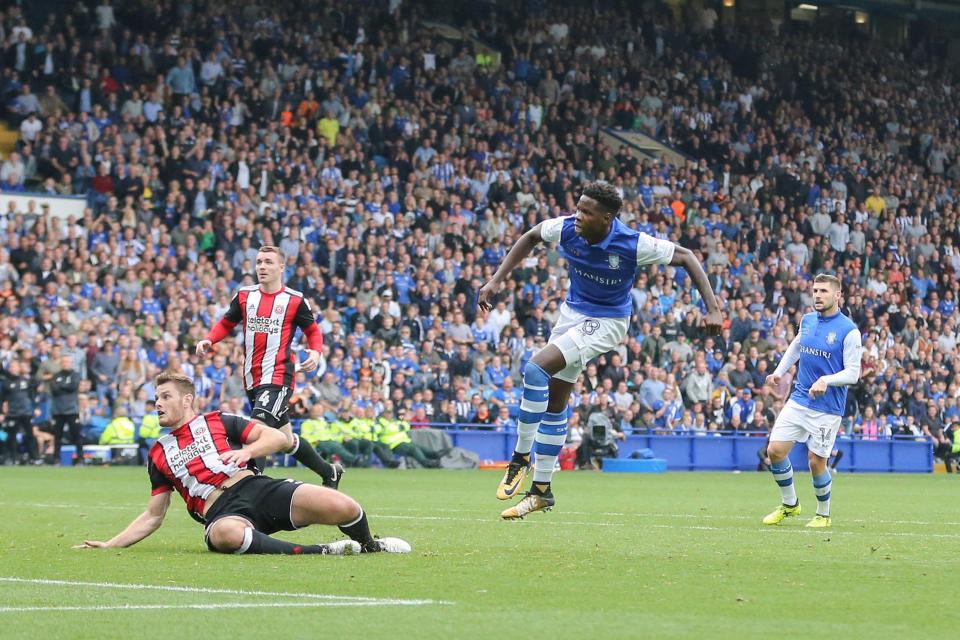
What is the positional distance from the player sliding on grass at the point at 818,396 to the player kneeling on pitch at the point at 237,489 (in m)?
5.18

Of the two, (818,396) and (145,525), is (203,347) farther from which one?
(818,396)

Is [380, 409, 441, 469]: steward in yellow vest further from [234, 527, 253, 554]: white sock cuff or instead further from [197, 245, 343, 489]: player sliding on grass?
[234, 527, 253, 554]: white sock cuff

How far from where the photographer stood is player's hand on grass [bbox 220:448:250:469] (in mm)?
9719

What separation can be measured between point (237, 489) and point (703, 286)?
3.74 metres

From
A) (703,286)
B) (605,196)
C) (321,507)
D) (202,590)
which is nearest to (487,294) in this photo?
(605,196)

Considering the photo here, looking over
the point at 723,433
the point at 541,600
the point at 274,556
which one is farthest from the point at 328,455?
the point at 541,600

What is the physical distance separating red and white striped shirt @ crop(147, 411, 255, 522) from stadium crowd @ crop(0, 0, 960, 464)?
54.1ft

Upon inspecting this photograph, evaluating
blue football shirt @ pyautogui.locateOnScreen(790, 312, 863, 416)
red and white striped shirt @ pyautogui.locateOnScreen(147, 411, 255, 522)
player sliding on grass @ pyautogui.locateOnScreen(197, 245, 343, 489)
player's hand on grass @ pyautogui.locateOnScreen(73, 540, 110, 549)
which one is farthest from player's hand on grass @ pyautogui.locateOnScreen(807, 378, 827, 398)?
player's hand on grass @ pyautogui.locateOnScreen(73, 540, 110, 549)

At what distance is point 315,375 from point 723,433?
337 inches

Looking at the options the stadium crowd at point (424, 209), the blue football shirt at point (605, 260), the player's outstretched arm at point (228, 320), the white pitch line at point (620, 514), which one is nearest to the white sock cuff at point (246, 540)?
the blue football shirt at point (605, 260)

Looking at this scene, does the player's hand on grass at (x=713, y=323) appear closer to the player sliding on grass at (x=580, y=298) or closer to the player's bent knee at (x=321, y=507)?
the player sliding on grass at (x=580, y=298)

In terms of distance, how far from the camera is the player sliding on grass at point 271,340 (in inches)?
555

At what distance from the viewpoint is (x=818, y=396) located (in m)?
13.9

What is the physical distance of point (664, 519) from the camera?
14.5 metres
